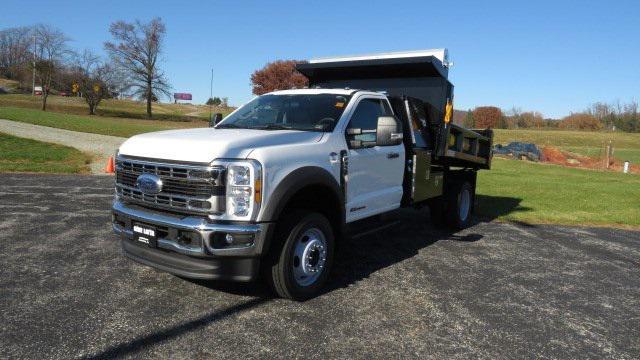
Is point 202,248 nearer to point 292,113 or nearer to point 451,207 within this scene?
point 292,113

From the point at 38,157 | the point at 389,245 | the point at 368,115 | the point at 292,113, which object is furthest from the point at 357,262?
the point at 38,157

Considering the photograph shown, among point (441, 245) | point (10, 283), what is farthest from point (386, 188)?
point (10, 283)

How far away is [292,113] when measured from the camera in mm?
5609

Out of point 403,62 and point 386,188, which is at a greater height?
point 403,62

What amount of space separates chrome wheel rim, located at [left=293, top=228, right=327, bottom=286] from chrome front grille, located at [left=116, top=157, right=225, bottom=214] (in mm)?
956

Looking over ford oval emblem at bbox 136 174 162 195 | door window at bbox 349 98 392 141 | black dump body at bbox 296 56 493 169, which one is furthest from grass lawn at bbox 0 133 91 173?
door window at bbox 349 98 392 141

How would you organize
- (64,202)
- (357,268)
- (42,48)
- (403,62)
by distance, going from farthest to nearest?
1. (42,48)
2. (64,202)
3. (403,62)
4. (357,268)

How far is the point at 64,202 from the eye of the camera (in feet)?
30.0

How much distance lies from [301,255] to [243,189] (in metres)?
1.04

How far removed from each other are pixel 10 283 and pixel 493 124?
85131mm

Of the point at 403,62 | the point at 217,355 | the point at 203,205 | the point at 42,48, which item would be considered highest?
the point at 42,48

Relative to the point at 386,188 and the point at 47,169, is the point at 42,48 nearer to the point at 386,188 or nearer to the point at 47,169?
the point at 47,169

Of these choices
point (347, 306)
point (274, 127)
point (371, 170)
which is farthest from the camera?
point (371, 170)

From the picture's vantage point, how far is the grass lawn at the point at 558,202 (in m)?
10.2
